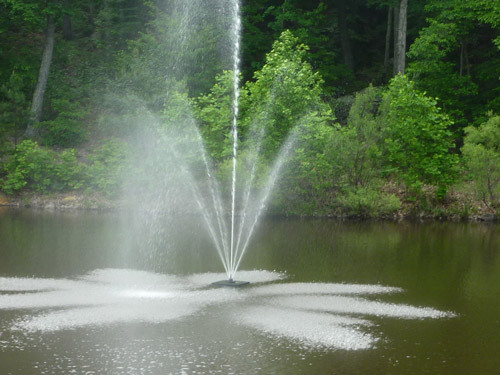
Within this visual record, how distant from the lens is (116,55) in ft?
138

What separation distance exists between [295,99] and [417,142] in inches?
240

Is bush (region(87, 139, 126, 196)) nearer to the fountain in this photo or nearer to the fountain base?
the fountain

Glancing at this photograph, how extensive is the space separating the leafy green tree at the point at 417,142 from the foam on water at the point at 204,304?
54.8 feet

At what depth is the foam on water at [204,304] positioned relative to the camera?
36.5ft

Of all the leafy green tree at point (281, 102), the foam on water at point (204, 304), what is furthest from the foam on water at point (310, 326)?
the leafy green tree at point (281, 102)

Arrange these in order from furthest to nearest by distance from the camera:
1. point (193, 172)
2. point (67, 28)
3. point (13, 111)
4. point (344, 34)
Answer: point (67, 28)
point (344, 34)
point (13, 111)
point (193, 172)

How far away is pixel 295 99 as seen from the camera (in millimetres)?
31109

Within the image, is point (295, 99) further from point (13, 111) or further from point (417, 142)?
point (13, 111)

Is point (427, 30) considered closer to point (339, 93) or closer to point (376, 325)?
point (339, 93)

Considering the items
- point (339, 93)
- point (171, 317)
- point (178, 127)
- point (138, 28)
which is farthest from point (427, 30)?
point (171, 317)

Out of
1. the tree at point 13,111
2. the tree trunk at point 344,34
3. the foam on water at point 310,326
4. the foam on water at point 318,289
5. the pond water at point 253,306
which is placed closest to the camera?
the pond water at point 253,306

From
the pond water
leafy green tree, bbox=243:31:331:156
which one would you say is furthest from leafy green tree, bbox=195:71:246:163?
the pond water

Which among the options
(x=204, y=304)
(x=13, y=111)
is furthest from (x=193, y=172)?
(x=204, y=304)

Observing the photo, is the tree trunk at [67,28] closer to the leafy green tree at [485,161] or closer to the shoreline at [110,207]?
the shoreline at [110,207]
